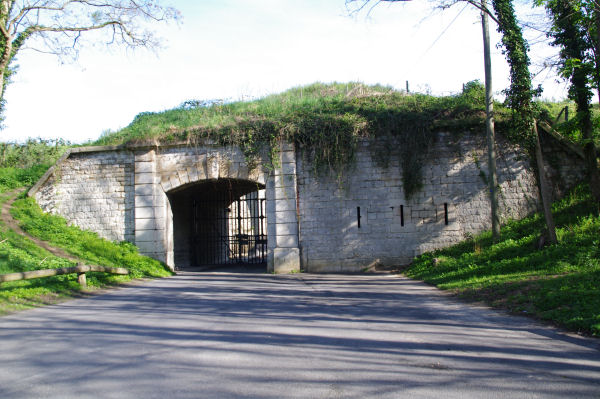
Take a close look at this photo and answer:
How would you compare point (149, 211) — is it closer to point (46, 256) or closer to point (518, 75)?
point (46, 256)

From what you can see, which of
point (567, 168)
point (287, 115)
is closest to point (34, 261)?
point (287, 115)

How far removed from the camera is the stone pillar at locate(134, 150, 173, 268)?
14.3 m

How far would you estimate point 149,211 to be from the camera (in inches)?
566

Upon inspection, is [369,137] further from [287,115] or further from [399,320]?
[399,320]

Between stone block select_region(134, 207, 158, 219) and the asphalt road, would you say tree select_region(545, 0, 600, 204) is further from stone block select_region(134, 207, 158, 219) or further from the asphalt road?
stone block select_region(134, 207, 158, 219)

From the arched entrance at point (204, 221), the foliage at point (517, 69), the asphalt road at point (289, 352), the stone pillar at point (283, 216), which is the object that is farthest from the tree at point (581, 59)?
the arched entrance at point (204, 221)

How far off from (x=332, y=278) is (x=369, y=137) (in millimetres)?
4602

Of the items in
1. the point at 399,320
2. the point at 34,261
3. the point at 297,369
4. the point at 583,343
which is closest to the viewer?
the point at 297,369

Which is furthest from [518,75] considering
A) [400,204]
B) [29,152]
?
[29,152]

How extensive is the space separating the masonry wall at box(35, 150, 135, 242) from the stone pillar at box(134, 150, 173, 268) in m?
0.31

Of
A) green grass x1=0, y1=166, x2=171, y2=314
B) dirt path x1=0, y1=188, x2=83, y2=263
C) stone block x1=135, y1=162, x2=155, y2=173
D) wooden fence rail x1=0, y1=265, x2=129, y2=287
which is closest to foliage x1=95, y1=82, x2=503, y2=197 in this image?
stone block x1=135, y1=162, x2=155, y2=173

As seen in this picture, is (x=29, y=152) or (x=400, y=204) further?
(x=29, y=152)

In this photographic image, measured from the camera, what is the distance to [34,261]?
10.4 meters

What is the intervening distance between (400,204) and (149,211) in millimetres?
7838
